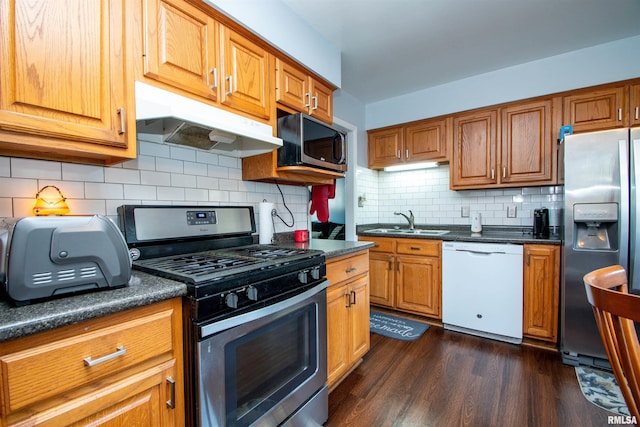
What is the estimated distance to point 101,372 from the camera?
0.78m

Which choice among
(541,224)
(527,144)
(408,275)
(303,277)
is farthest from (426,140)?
(303,277)

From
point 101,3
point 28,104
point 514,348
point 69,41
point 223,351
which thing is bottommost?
point 514,348

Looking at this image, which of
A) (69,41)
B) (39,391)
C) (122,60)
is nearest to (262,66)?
(122,60)

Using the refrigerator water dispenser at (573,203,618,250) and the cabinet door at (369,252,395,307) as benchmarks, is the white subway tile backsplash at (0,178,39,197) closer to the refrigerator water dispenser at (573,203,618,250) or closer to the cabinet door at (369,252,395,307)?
the cabinet door at (369,252,395,307)

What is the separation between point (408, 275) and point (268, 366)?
78.7 inches

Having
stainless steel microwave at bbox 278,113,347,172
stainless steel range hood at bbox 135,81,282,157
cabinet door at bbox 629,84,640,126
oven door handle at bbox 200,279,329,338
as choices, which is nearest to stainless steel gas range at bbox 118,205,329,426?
oven door handle at bbox 200,279,329,338

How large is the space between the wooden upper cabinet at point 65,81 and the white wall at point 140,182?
0.08m

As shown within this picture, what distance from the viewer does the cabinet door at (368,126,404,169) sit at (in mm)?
3312

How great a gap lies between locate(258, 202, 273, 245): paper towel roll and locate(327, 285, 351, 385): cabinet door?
1.96 ft

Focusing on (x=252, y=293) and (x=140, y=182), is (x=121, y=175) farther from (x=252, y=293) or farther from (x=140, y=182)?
(x=252, y=293)

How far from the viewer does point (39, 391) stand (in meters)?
0.68

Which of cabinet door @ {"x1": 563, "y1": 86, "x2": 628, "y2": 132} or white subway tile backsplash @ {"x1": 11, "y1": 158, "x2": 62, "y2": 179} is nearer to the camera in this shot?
white subway tile backsplash @ {"x1": 11, "y1": 158, "x2": 62, "y2": 179}

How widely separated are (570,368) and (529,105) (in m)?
2.15

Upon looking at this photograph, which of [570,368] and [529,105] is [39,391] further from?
[529,105]
